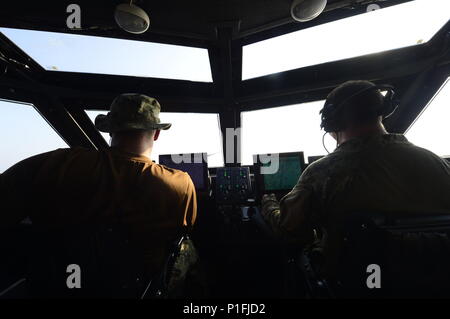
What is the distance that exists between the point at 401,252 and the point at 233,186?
151 centimetres

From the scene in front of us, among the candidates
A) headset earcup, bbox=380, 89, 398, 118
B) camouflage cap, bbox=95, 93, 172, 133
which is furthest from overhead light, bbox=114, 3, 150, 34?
headset earcup, bbox=380, 89, 398, 118

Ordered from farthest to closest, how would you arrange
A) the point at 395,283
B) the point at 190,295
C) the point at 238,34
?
1. the point at 238,34
2. the point at 190,295
3. the point at 395,283

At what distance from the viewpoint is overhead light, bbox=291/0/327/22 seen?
59.2 inches

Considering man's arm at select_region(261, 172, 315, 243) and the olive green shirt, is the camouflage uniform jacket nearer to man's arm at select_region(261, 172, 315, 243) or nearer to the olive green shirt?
man's arm at select_region(261, 172, 315, 243)

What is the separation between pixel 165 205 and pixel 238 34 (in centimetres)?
224

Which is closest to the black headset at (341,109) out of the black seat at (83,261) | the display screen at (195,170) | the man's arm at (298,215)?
the man's arm at (298,215)

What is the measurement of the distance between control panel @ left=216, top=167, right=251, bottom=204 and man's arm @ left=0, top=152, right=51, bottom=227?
1.47 meters

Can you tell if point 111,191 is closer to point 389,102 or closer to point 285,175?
point 389,102

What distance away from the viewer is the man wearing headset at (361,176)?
2.47 ft

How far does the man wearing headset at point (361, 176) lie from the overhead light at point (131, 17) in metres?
1.80

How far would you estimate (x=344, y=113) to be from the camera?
100 cm

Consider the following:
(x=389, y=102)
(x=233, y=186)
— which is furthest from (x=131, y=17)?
(x=389, y=102)

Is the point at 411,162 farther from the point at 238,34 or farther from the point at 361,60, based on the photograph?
the point at 361,60
